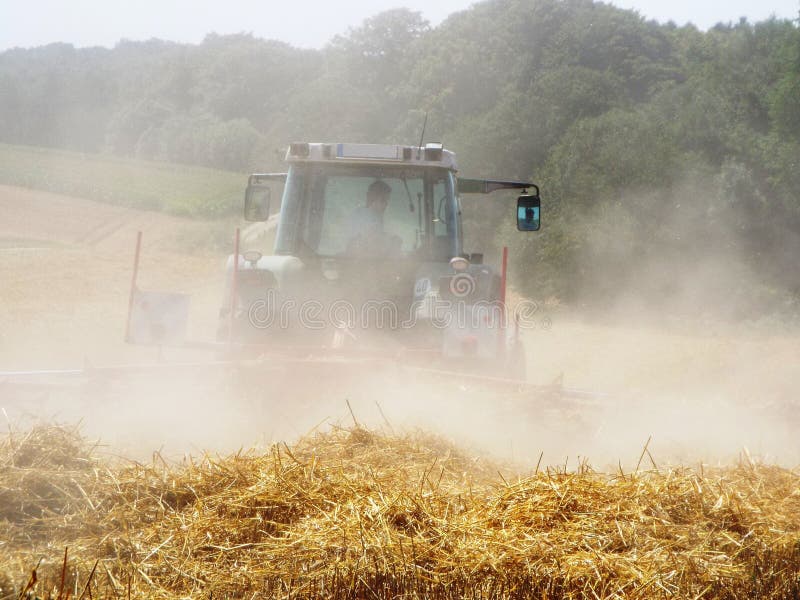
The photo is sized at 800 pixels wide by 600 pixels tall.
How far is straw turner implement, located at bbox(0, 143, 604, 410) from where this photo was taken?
6.46 m

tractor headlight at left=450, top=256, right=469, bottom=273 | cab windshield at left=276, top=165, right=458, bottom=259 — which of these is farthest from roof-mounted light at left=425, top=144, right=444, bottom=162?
tractor headlight at left=450, top=256, right=469, bottom=273

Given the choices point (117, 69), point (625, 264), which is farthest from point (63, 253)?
point (117, 69)

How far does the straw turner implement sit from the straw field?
2.21 metres

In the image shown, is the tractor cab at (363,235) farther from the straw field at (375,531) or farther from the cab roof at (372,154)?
the straw field at (375,531)

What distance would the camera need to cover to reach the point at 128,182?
4172 cm

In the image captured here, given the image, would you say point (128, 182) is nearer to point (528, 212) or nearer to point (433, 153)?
point (433, 153)

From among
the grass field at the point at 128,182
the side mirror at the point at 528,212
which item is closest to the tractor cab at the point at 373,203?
the side mirror at the point at 528,212

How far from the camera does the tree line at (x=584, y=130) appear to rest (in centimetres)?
2133

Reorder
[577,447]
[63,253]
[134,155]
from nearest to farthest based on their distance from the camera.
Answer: [577,447], [63,253], [134,155]

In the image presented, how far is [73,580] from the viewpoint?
3.12 m

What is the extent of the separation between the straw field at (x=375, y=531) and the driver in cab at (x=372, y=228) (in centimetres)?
315

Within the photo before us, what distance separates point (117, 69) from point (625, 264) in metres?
75.3

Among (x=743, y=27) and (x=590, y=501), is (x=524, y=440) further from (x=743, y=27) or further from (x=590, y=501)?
(x=743, y=27)

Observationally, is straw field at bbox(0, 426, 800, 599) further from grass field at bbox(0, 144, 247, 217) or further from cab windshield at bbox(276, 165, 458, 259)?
grass field at bbox(0, 144, 247, 217)
